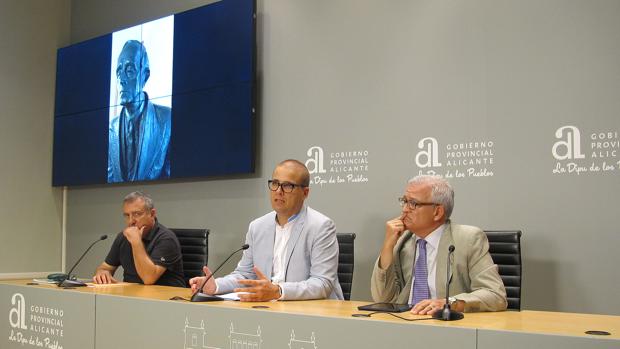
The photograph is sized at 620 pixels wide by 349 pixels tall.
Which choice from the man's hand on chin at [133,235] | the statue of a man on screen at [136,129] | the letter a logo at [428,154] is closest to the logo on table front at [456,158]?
the letter a logo at [428,154]

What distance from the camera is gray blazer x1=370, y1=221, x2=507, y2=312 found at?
2.26 metres

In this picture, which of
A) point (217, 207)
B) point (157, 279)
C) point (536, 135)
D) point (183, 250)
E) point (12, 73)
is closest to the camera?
point (536, 135)

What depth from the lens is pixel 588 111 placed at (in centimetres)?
319

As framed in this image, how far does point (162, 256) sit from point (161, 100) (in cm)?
159

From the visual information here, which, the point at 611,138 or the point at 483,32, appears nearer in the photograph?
the point at 611,138

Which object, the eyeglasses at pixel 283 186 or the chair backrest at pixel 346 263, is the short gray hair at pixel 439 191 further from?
the chair backrest at pixel 346 263

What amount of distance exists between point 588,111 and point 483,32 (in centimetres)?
71

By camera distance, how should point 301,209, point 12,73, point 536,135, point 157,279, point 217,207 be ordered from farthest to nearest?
point 12,73, point 217,207, point 157,279, point 536,135, point 301,209

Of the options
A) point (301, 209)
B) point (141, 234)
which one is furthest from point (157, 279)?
point (301, 209)

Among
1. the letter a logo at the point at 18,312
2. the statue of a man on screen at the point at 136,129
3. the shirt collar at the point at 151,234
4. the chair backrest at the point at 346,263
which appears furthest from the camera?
the statue of a man on screen at the point at 136,129

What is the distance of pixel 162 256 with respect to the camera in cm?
363

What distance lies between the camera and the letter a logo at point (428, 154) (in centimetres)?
362

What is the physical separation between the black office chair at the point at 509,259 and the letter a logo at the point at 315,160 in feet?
4.78

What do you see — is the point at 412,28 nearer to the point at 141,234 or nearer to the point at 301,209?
the point at 301,209
